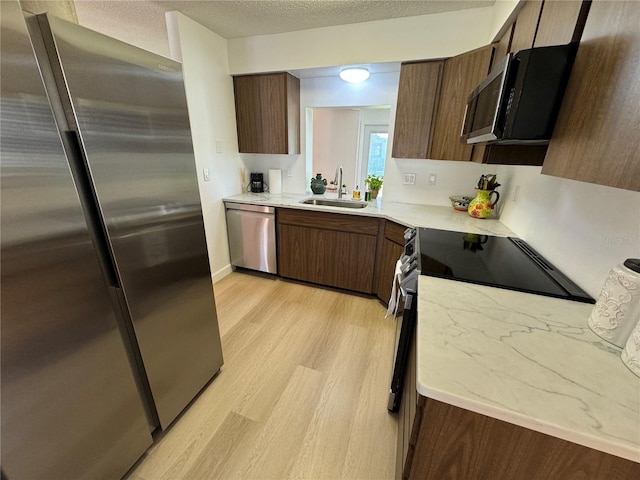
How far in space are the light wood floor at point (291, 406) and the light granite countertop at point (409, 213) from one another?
35.5 inches

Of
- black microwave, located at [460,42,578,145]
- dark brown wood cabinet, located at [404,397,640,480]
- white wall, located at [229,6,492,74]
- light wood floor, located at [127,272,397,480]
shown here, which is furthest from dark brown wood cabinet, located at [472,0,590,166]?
light wood floor, located at [127,272,397,480]

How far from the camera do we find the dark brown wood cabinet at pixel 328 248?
7.92 feet

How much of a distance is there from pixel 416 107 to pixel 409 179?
0.69 meters

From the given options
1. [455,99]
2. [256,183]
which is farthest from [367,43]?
[256,183]

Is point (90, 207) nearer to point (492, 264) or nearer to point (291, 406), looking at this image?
point (291, 406)

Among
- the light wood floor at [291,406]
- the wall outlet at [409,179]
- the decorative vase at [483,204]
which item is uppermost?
the wall outlet at [409,179]

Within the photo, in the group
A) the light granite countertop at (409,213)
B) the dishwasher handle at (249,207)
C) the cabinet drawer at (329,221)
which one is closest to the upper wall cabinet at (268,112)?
the light granite countertop at (409,213)

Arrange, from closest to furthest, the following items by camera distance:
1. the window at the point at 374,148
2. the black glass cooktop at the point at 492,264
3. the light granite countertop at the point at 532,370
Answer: the light granite countertop at the point at 532,370 < the black glass cooktop at the point at 492,264 < the window at the point at 374,148

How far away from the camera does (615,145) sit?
608 mm

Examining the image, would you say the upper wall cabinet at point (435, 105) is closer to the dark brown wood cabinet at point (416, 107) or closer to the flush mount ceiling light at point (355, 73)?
the dark brown wood cabinet at point (416, 107)

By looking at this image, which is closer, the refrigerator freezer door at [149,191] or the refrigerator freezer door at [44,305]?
the refrigerator freezer door at [44,305]

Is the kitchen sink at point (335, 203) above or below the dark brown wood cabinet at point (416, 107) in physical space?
below

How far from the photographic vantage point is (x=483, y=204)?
212 centimetres

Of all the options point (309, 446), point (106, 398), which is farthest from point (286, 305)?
point (106, 398)
